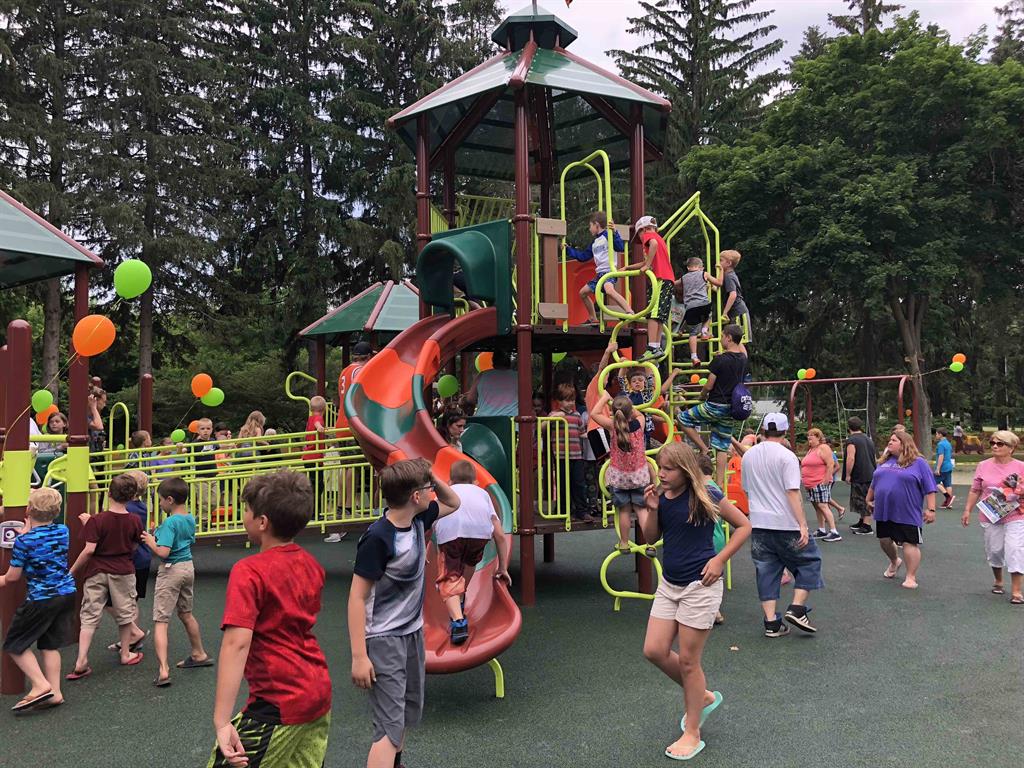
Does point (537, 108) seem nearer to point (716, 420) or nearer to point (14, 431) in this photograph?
point (716, 420)

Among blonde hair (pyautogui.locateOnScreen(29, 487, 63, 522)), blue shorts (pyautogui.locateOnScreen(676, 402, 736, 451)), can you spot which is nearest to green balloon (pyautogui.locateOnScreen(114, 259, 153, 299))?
blonde hair (pyautogui.locateOnScreen(29, 487, 63, 522))

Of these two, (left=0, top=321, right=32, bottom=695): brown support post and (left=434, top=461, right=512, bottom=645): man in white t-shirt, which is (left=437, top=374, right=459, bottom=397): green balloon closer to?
(left=434, top=461, right=512, bottom=645): man in white t-shirt

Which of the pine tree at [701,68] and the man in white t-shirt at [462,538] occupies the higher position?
the pine tree at [701,68]

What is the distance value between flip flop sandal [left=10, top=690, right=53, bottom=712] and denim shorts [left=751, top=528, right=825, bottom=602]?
17.5ft

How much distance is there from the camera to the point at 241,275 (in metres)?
26.3

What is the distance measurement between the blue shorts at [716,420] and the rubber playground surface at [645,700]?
5.44ft

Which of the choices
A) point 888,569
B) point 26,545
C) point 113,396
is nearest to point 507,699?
point 26,545

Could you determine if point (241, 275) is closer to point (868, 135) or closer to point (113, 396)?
point (113, 396)

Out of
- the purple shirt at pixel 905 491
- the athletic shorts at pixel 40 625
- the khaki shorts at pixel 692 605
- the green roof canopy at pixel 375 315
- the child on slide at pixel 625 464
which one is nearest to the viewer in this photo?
the khaki shorts at pixel 692 605

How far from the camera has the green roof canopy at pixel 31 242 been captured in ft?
20.0

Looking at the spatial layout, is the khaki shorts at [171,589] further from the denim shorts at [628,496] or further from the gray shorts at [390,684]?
the denim shorts at [628,496]

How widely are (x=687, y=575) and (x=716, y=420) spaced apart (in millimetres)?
3527

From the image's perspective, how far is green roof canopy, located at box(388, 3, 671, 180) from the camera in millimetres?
8367

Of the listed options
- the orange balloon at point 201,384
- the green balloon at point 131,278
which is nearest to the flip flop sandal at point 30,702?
the green balloon at point 131,278
